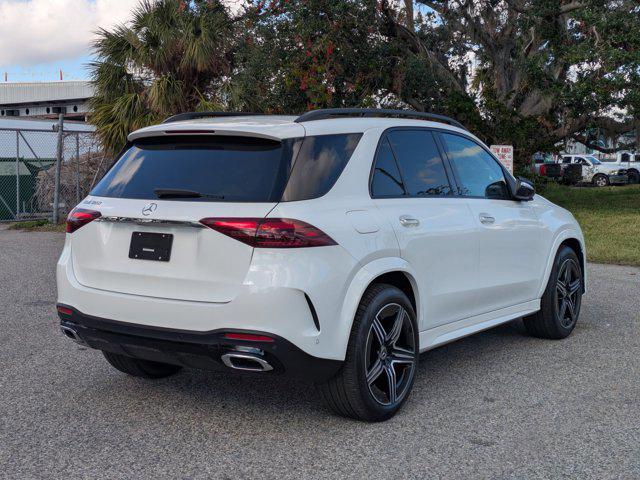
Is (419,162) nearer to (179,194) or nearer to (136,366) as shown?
(179,194)

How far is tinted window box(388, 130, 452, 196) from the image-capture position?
511 centimetres

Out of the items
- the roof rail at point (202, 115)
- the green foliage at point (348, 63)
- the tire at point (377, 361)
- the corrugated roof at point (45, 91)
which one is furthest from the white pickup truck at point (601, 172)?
the corrugated roof at point (45, 91)

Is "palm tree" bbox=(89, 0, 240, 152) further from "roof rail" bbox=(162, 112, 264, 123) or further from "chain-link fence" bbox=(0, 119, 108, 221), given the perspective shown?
"roof rail" bbox=(162, 112, 264, 123)

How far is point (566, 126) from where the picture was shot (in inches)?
869

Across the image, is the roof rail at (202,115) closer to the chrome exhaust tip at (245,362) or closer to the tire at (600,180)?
the chrome exhaust tip at (245,362)

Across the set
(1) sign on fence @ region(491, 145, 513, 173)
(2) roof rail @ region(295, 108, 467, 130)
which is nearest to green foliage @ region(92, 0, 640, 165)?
(1) sign on fence @ region(491, 145, 513, 173)

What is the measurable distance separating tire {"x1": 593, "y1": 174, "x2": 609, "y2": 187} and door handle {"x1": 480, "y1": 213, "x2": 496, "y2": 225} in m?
37.2

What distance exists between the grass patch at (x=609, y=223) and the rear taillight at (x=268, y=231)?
9.10 m

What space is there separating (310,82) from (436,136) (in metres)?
11.2

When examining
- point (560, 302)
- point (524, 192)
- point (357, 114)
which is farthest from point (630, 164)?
point (357, 114)

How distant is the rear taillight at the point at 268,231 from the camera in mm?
4047

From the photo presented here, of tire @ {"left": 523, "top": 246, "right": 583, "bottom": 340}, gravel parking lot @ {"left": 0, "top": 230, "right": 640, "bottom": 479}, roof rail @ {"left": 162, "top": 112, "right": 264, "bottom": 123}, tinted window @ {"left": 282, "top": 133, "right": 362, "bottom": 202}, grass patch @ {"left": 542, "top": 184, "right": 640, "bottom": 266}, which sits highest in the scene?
roof rail @ {"left": 162, "top": 112, "right": 264, "bottom": 123}

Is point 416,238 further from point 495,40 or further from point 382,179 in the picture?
point 495,40

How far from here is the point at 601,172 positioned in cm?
4047
